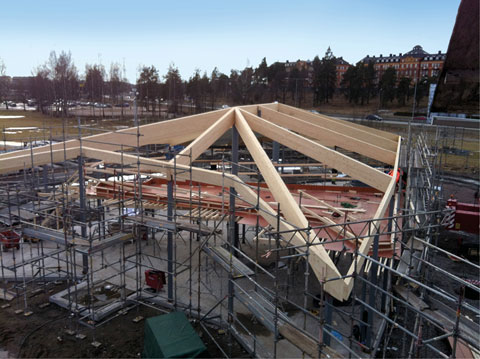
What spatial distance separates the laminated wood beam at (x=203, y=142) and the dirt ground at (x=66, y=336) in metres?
5.14

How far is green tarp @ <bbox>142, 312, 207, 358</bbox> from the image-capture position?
9750 millimetres

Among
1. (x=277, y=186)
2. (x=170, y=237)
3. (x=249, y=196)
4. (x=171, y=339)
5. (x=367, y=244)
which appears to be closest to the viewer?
(x=367, y=244)

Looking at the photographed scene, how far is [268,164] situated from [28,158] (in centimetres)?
829

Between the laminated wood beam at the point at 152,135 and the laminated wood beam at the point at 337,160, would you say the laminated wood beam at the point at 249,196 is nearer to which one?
the laminated wood beam at the point at 152,135

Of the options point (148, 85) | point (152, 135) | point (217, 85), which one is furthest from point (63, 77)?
point (152, 135)

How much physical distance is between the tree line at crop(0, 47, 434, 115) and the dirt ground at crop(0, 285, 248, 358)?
4597 centimetres

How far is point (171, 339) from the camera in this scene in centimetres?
1005

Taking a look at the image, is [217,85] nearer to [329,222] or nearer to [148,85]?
[148,85]

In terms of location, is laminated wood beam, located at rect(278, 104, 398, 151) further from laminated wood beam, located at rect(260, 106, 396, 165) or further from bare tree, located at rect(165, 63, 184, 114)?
bare tree, located at rect(165, 63, 184, 114)

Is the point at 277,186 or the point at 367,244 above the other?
the point at 277,186

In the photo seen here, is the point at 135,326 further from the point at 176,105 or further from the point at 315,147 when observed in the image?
the point at 176,105

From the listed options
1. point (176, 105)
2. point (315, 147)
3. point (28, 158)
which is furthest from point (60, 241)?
point (176, 105)

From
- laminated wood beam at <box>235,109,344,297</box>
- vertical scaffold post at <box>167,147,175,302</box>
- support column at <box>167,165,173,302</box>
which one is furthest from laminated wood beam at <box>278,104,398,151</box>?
support column at <box>167,165,173,302</box>

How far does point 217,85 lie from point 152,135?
165 feet
